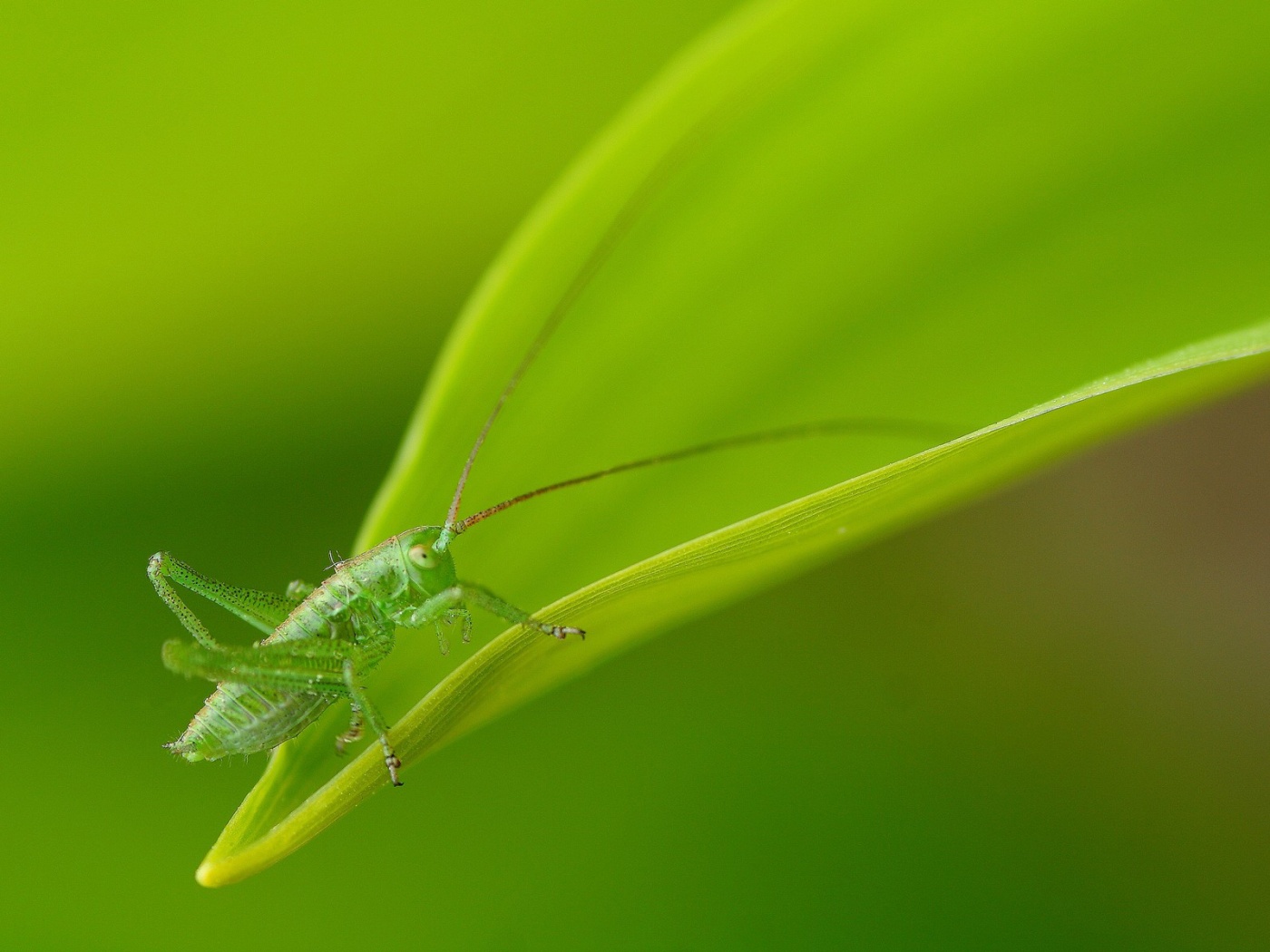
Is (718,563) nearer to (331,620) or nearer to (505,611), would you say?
(505,611)

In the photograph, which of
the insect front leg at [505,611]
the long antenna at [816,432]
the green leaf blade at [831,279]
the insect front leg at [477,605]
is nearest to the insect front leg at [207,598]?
the insect front leg at [477,605]

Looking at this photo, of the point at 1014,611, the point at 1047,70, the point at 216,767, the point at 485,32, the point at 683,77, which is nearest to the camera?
the point at 683,77

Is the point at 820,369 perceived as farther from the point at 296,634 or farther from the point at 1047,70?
the point at 296,634

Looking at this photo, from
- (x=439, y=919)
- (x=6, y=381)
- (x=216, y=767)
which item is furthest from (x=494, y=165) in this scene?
(x=439, y=919)

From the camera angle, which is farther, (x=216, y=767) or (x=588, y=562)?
(x=216, y=767)

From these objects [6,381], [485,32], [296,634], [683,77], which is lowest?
[296,634]

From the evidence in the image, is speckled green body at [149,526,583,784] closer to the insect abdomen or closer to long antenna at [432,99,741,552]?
the insect abdomen

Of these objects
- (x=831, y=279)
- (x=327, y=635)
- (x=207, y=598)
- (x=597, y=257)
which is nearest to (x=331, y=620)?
(x=327, y=635)
